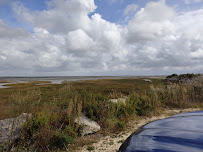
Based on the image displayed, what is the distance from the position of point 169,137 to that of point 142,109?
681 cm

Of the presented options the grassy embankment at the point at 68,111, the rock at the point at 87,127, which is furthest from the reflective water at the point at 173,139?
the rock at the point at 87,127

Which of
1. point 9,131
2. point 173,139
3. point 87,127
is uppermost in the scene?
point 173,139

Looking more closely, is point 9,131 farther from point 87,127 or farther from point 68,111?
point 87,127

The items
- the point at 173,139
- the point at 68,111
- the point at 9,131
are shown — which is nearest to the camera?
the point at 173,139

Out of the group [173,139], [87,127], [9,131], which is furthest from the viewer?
[87,127]

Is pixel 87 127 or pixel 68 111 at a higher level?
pixel 68 111

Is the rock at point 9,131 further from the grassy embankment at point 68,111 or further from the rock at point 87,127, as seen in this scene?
the rock at point 87,127

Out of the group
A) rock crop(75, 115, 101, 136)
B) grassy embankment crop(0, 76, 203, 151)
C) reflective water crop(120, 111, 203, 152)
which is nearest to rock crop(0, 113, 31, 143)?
grassy embankment crop(0, 76, 203, 151)

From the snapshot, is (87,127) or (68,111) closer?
(68,111)

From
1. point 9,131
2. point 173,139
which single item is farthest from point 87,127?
point 173,139

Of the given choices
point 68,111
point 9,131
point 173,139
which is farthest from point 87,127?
point 173,139

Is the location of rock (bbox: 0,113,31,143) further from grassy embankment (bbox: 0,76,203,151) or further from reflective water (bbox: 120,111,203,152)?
reflective water (bbox: 120,111,203,152)

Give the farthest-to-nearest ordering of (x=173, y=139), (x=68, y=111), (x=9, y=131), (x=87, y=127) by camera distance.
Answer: (x=87, y=127) → (x=68, y=111) → (x=9, y=131) → (x=173, y=139)

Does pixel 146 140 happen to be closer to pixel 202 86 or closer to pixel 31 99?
pixel 31 99
